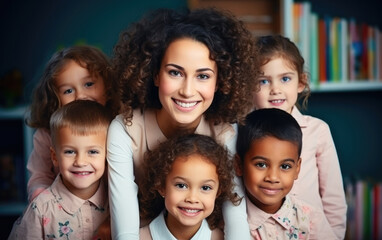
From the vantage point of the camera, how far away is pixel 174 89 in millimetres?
1423

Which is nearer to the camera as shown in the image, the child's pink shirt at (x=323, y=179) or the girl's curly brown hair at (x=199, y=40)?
the girl's curly brown hair at (x=199, y=40)

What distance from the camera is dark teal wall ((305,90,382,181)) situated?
10.3 ft

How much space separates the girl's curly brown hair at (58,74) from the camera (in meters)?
1.73

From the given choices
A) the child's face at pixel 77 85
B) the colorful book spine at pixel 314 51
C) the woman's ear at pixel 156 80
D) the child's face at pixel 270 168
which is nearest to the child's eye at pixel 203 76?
the woman's ear at pixel 156 80

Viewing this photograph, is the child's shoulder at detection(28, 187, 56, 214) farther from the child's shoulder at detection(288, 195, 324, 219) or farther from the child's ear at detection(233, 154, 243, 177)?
the child's shoulder at detection(288, 195, 324, 219)

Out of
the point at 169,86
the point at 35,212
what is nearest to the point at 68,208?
the point at 35,212

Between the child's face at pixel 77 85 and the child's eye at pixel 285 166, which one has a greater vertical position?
the child's face at pixel 77 85

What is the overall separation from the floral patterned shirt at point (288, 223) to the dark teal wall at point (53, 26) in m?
1.87

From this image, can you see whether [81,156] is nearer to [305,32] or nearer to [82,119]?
[82,119]

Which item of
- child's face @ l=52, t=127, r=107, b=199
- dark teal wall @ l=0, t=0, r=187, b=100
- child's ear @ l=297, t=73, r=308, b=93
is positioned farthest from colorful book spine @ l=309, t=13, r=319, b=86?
child's face @ l=52, t=127, r=107, b=199

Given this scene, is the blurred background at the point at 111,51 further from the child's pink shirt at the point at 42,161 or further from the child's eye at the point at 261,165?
the child's eye at the point at 261,165

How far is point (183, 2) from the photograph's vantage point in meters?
3.04

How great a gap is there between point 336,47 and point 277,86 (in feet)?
4.09

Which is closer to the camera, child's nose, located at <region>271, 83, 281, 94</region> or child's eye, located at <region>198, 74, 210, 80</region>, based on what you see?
child's eye, located at <region>198, 74, 210, 80</region>
